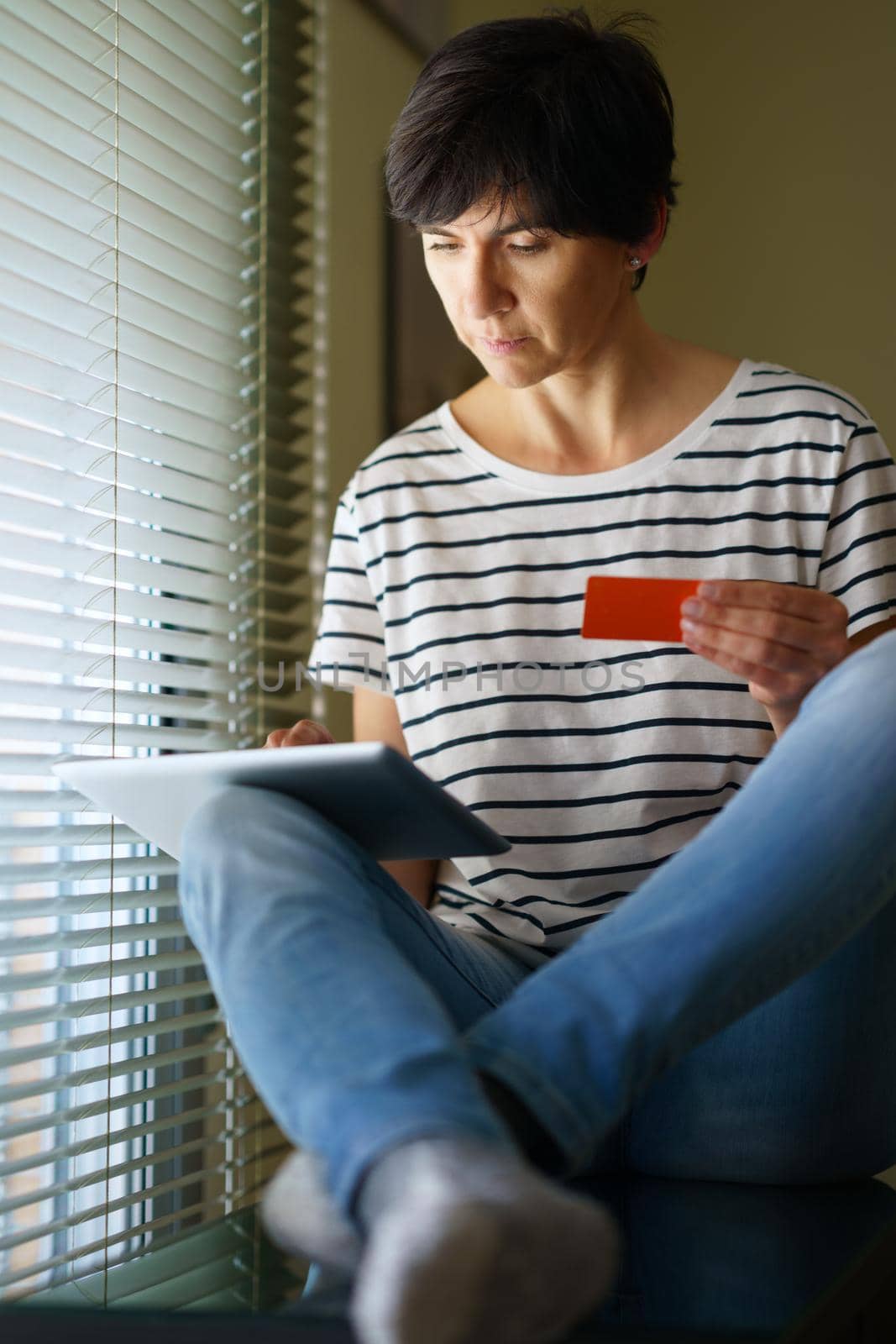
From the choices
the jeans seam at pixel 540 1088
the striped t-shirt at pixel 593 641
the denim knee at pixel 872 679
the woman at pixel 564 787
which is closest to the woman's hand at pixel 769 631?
the woman at pixel 564 787

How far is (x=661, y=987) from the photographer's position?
67cm

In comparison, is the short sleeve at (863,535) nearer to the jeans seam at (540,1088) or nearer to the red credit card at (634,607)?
the red credit card at (634,607)

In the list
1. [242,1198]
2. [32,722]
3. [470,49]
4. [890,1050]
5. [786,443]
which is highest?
[470,49]

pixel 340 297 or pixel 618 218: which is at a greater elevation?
pixel 340 297

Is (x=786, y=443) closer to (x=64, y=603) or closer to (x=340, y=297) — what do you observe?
(x=64, y=603)

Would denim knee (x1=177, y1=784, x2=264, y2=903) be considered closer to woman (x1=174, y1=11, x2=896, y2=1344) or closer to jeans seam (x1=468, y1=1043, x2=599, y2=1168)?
woman (x1=174, y1=11, x2=896, y2=1344)

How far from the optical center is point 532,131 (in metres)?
1.10

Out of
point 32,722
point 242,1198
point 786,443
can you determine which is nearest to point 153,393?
point 32,722

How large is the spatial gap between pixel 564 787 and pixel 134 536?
56cm

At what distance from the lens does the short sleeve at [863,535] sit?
117 cm

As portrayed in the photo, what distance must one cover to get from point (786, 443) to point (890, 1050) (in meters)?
0.56

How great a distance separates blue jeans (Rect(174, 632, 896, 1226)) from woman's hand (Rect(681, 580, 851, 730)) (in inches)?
4.3

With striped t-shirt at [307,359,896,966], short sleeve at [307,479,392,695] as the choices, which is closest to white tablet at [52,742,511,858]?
striped t-shirt at [307,359,896,966]

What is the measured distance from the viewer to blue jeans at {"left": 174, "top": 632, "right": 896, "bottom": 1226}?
589 mm
